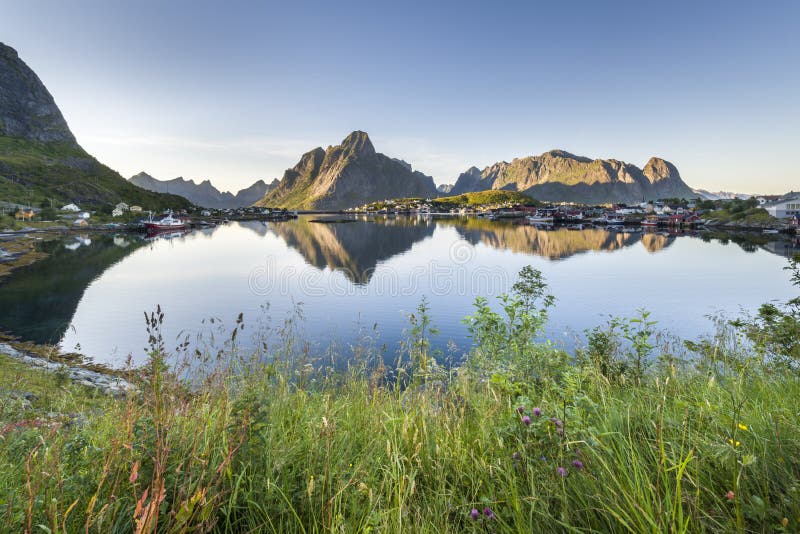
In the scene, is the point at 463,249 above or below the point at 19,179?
below

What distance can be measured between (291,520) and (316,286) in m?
35.1

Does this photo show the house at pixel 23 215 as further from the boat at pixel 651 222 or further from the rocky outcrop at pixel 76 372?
the boat at pixel 651 222

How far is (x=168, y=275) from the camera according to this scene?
140 feet

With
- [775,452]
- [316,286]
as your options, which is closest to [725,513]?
[775,452]

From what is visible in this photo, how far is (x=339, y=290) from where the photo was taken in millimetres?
34375

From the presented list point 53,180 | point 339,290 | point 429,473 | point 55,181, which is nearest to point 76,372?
point 429,473

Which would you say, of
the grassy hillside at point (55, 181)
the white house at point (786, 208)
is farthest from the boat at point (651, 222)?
the grassy hillside at point (55, 181)

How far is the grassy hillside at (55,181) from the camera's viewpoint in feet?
427

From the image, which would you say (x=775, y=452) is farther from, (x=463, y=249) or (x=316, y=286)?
(x=463, y=249)

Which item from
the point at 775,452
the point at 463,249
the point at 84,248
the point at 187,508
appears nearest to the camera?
the point at 187,508

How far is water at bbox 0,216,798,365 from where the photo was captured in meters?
21.6

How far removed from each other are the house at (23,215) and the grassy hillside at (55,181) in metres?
18.6

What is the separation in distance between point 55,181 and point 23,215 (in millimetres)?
72963

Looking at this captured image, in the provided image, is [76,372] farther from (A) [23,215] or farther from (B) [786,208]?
(B) [786,208]
